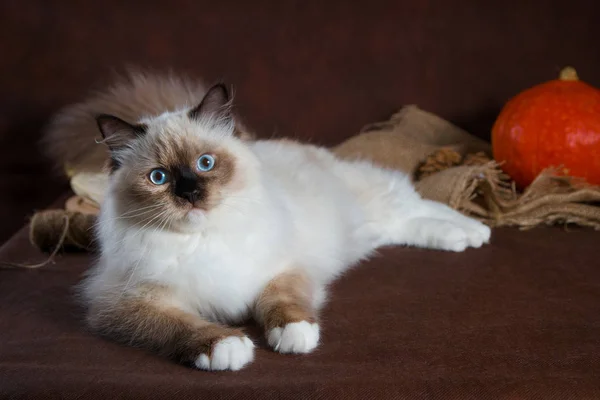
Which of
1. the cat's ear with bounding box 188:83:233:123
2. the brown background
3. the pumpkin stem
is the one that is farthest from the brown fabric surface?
the brown background

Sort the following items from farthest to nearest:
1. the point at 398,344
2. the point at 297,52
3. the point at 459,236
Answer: the point at 297,52
the point at 459,236
the point at 398,344

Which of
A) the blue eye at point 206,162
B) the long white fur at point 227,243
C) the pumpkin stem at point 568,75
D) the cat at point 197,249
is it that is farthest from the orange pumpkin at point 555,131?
the blue eye at point 206,162

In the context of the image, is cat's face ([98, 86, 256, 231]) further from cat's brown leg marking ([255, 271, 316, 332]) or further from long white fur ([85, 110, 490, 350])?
cat's brown leg marking ([255, 271, 316, 332])

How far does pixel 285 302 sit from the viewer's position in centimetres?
143

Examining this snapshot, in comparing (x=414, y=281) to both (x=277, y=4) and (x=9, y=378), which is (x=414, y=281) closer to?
(x=9, y=378)

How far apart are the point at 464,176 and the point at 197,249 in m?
1.17

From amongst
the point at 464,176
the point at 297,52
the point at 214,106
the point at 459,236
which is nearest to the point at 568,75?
the point at 464,176

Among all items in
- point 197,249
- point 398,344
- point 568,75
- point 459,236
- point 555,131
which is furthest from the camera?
point 568,75

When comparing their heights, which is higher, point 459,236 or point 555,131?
point 555,131

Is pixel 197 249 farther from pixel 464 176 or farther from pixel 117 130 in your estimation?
pixel 464 176

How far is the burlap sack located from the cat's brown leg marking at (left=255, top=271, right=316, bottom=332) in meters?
0.90

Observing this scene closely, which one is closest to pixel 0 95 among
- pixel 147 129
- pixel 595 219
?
pixel 147 129

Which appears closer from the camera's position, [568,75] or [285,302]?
[285,302]

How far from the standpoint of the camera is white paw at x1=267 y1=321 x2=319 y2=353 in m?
1.30
